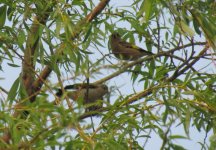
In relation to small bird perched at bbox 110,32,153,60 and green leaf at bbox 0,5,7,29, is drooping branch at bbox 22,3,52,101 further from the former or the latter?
small bird perched at bbox 110,32,153,60

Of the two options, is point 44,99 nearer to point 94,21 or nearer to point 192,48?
point 192,48

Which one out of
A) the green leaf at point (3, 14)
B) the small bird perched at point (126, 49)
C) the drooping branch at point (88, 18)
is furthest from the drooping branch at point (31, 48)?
the small bird perched at point (126, 49)

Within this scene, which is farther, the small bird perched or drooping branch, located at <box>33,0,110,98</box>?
the small bird perched

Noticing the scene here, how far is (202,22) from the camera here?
4.20m

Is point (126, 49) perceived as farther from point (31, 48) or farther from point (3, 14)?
point (3, 14)

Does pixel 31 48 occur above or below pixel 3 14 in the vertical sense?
below

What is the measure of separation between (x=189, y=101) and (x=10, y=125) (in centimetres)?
131

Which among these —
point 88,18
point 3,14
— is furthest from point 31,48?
point 88,18

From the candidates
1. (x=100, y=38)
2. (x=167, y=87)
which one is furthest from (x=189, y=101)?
(x=100, y=38)

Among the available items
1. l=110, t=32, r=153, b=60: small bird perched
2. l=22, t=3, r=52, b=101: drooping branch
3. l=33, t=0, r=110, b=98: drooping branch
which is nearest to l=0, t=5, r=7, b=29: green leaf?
l=22, t=3, r=52, b=101: drooping branch

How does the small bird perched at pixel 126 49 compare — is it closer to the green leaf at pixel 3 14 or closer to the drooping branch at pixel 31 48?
the drooping branch at pixel 31 48

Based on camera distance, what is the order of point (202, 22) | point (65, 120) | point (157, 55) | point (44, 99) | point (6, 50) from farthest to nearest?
point (157, 55), point (6, 50), point (202, 22), point (44, 99), point (65, 120)

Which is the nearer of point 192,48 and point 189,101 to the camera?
point 189,101

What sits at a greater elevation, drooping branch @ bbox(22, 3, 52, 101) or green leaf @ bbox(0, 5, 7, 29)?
green leaf @ bbox(0, 5, 7, 29)
